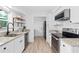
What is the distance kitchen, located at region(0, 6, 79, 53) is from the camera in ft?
8.06

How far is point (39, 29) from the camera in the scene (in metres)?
11.1

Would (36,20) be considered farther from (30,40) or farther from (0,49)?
(0,49)

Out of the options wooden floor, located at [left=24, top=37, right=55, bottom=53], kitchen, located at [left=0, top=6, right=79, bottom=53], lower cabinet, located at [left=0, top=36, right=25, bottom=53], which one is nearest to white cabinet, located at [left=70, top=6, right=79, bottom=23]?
kitchen, located at [left=0, top=6, right=79, bottom=53]

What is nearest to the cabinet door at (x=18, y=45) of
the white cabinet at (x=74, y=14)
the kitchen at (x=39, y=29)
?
the kitchen at (x=39, y=29)

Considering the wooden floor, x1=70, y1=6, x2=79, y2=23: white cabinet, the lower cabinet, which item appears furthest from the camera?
the wooden floor

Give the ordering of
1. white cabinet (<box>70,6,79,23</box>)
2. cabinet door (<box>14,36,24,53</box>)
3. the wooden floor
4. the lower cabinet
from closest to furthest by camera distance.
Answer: the lower cabinet
white cabinet (<box>70,6,79,23</box>)
cabinet door (<box>14,36,24,53</box>)
the wooden floor

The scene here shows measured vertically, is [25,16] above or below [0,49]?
above

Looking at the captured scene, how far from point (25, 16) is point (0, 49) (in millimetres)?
5684

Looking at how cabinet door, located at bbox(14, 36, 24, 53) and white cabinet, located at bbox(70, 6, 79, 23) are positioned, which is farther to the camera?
cabinet door, located at bbox(14, 36, 24, 53)

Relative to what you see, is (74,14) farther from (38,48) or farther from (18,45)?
(38,48)

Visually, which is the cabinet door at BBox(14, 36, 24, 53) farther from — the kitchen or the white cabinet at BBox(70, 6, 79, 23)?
the white cabinet at BBox(70, 6, 79, 23)

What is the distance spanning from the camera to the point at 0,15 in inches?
138
